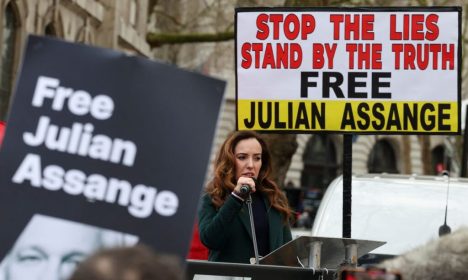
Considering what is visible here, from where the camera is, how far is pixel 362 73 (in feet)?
21.8

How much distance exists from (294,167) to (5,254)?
4433 cm

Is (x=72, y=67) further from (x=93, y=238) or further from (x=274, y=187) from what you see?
(x=274, y=187)

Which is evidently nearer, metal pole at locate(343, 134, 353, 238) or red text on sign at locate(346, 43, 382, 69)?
metal pole at locate(343, 134, 353, 238)

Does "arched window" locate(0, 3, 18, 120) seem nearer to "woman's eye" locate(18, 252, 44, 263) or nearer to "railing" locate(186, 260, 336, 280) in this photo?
"railing" locate(186, 260, 336, 280)

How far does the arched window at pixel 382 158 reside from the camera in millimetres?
50125

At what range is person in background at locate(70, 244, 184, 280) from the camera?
2.13 m

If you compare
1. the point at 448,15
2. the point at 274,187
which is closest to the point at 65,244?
the point at 274,187

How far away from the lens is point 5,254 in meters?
3.19

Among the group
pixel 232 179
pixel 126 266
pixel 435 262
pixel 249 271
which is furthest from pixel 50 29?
pixel 126 266

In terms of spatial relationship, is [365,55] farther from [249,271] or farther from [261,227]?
[249,271]

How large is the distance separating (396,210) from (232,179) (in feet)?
6.97

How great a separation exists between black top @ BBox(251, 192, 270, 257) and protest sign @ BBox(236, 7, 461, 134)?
88 cm

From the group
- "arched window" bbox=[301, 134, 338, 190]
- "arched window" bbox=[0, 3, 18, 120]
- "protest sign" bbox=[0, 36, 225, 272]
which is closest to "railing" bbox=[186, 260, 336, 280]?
"protest sign" bbox=[0, 36, 225, 272]

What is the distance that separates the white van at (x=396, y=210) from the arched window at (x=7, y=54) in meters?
13.6
